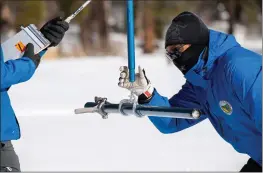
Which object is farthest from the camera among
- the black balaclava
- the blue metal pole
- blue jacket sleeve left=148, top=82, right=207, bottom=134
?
blue jacket sleeve left=148, top=82, right=207, bottom=134

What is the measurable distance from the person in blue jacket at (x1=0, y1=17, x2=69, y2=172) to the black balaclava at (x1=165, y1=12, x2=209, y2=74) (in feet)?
1.91

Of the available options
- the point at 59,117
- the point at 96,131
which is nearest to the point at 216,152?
the point at 96,131

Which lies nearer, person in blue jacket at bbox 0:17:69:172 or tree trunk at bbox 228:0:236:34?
person in blue jacket at bbox 0:17:69:172

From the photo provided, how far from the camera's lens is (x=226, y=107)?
2.59 metres

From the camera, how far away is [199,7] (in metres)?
19.3

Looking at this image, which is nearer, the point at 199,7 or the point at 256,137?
the point at 256,137

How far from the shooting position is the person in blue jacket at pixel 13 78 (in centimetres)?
257

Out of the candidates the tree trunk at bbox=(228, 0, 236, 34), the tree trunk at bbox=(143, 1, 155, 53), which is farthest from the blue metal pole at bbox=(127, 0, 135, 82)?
the tree trunk at bbox=(228, 0, 236, 34)

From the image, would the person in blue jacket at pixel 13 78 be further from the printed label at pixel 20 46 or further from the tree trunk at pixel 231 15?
the tree trunk at pixel 231 15

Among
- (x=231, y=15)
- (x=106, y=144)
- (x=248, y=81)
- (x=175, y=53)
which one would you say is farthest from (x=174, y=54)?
(x=231, y=15)

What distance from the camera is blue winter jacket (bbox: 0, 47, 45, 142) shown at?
2557 millimetres

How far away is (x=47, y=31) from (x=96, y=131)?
3515 mm

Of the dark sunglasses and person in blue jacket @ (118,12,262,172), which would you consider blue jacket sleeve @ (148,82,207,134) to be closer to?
person in blue jacket @ (118,12,262,172)

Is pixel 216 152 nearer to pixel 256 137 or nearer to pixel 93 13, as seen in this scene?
pixel 256 137
